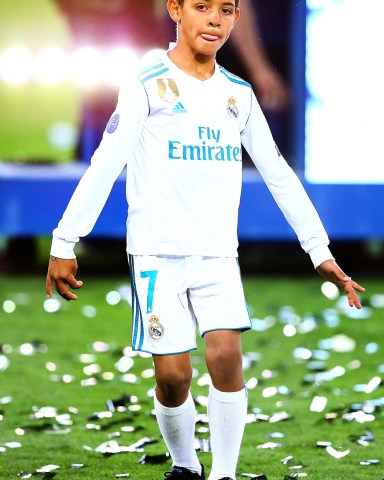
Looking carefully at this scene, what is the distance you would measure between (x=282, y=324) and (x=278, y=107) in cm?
249

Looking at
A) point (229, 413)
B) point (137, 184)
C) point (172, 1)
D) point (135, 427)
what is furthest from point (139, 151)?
point (135, 427)

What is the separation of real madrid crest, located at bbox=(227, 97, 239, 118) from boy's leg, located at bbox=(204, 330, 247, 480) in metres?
0.68

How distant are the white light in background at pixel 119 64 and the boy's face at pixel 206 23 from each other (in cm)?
594

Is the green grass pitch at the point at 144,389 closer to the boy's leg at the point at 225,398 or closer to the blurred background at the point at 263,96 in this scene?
the boy's leg at the point at 225,398

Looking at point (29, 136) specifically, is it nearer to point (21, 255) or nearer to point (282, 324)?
point (21, 255)

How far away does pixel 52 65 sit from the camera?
10.2 metres

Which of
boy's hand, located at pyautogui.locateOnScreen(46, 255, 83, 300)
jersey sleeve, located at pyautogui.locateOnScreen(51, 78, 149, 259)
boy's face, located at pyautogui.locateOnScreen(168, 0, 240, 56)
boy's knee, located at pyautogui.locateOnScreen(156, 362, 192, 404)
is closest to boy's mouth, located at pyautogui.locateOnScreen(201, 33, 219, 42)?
boy's face, located at pyautogui.locateOnScreen(168, 0, 240, 56)

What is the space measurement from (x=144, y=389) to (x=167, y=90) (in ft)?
7.93

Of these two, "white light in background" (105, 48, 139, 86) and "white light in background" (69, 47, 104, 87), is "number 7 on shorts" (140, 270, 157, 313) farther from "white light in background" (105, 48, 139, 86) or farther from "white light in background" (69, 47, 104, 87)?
"white light in background" (69, 47, 104, 87)

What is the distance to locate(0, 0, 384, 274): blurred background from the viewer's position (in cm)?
965

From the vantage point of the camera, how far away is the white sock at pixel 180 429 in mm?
4141

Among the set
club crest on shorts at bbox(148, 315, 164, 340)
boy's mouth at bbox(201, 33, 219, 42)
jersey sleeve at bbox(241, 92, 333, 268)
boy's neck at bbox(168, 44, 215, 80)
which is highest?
boy's mouth at bbox(201, 33, 219, 42)

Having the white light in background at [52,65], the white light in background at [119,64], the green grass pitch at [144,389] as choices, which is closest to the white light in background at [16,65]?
the white light in background at [52,65]

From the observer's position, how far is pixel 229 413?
401cm
